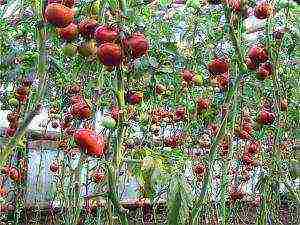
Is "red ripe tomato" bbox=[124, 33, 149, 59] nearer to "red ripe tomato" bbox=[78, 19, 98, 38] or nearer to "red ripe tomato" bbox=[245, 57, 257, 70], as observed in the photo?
"red ripe tomato" bbox=[78, 19, 98, 38]

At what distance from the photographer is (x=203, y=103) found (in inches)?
80.6

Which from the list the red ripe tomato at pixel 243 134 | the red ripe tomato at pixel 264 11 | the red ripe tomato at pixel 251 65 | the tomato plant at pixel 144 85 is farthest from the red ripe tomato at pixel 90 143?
the red ripe tomato at pixel 243 134

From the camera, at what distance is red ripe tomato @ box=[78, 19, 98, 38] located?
1.23 m

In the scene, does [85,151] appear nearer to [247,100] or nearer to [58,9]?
[58,9]

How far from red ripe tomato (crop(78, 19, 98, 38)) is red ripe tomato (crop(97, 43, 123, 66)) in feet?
0.41

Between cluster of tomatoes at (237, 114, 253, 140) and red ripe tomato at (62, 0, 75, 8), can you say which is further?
cluster of tomatoes at (237, 114, 253, 140)

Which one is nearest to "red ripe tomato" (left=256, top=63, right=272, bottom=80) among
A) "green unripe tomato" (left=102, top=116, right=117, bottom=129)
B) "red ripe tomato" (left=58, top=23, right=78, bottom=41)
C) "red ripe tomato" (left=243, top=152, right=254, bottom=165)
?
"green unripe tomato" (left=102, top=116, right=117, bottom=129)

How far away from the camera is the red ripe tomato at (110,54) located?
43.1 inches

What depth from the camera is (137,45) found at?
112 centimetres

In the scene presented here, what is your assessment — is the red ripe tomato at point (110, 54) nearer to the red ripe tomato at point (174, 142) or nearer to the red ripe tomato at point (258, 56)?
the red ripe tomato at point (258, 56)

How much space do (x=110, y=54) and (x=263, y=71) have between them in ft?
1.59

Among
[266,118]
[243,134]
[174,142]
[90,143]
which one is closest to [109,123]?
[90,143]

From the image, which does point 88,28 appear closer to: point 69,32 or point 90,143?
point 69,32

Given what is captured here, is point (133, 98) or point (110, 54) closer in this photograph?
point (110, 54)
